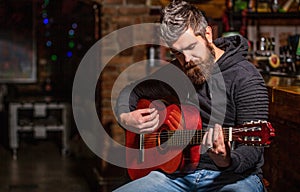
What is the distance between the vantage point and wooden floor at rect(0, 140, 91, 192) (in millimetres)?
4746

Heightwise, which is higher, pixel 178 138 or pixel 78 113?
pixel 178 138

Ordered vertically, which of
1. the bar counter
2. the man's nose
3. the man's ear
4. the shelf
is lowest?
the bar counter

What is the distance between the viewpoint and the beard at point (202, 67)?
2.37 meters

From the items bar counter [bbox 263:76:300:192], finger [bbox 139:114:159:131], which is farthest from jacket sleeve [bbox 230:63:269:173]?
bar counter [bbox 263:76:300:192]

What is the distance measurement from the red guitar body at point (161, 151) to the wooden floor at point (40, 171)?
2122 mm

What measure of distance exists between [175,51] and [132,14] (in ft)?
6.78

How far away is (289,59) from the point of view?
4.01m

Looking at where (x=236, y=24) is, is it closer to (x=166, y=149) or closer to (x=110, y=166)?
(x=110, y=166)

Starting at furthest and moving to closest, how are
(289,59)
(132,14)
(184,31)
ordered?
(132,14) → (289,59) → (184,31)

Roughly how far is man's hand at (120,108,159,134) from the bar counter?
2.26ft

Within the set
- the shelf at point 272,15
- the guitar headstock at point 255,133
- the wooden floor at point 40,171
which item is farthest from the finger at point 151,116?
the shelf at point 272,15

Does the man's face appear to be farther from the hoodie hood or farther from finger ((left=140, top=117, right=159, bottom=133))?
finger ((left=140, top=117, right=159, bottom=133))

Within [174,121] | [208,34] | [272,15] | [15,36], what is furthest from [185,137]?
[15,36]

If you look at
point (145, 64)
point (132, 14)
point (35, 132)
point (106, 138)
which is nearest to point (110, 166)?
point (106, 138)
